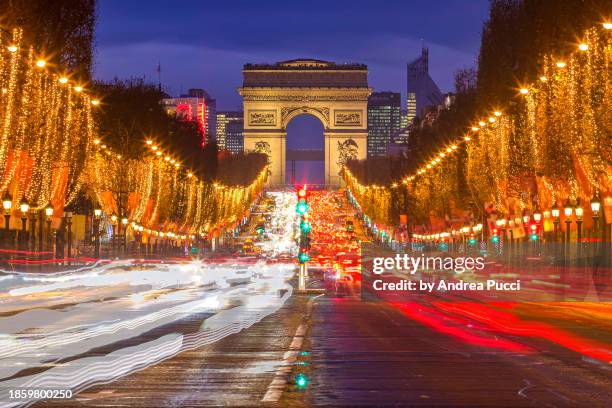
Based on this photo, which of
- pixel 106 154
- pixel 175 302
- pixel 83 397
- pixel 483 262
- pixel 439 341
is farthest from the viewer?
pixel 106 154

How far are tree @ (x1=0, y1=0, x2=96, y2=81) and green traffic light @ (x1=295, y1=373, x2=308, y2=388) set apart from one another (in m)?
38.0

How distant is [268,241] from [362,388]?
125 meters

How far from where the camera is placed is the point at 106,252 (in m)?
83.9

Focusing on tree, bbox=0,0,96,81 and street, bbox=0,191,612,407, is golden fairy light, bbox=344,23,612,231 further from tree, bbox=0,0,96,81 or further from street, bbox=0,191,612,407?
tree, bbox=0,0,96,81

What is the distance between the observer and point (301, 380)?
44.9 feet

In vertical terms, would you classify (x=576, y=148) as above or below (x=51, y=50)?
below

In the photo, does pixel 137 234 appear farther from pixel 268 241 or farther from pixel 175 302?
pixel 175 302

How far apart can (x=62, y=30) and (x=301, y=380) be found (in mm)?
47421

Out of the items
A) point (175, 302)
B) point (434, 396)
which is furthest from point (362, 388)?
point (175, 302)

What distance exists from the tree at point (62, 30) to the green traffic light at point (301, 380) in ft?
125

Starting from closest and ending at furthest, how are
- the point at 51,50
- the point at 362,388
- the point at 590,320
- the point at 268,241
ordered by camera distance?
the point at 362,388 → the point at 590,320 → the point at 51,50 → the point at 268,241

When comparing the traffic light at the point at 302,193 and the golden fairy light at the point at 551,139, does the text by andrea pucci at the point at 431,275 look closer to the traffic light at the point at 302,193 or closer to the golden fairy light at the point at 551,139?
the traffic light at the point at 302,193

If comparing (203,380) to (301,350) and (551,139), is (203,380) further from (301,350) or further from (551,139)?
(551,139)

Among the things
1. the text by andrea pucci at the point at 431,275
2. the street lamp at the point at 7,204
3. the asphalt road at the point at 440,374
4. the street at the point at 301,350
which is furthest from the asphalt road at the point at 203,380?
the street lamp at the point at 7,204
